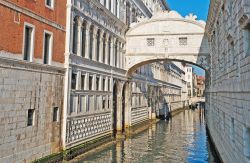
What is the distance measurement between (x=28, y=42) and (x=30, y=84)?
4.90ft

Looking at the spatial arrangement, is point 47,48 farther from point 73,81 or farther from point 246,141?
point 246,141

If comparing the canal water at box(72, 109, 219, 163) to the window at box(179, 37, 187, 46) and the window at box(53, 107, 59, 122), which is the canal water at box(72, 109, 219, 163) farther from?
the window at box(179, 37, 187, 46)

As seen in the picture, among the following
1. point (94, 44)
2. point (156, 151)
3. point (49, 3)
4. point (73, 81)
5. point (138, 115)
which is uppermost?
point (49, 3)

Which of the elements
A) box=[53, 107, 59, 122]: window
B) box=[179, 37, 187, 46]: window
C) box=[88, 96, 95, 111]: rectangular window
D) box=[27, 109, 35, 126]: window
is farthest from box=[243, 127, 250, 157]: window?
box=[179, 37, 187, 46]: window

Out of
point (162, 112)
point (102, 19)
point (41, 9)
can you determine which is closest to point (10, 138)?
point (41, 9)

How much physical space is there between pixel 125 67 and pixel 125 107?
3196 mm

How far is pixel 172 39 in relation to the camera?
64.0ft

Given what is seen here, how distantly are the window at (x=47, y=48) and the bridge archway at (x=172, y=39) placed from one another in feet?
32.0

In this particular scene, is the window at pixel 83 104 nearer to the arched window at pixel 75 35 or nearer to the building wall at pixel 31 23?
the arched window at pixel 75 35

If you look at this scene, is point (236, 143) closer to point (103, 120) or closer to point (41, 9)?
point (41, 9)

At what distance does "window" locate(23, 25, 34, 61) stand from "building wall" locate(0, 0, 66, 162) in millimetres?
124

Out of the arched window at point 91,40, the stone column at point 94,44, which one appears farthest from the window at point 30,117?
the stone column at point 94,44

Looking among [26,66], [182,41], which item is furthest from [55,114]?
[182,41]

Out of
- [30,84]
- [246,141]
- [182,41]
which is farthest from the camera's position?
[182,41]
